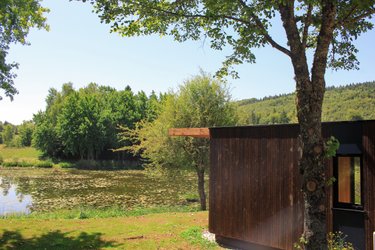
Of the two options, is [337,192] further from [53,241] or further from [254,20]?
[53,241]

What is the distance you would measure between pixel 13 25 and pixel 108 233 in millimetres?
7466

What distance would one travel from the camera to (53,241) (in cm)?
941

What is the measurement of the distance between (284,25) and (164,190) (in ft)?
69.0

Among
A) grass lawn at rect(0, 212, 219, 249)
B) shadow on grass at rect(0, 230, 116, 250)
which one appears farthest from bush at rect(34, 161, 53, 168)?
shadow on grass at rect(0, 230, 116, 250)

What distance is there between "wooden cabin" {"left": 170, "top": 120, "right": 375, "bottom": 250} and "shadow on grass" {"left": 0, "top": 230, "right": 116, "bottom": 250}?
3.29 meters

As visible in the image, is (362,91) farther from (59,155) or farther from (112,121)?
(59,155)

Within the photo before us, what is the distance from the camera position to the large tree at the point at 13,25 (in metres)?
10.8

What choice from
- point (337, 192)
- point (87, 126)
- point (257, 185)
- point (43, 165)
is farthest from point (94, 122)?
point (337, 192)

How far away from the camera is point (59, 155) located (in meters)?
52.4

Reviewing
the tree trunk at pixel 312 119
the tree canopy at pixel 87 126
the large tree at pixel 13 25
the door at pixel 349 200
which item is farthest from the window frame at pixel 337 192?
the tree canopy at pixel 87 126

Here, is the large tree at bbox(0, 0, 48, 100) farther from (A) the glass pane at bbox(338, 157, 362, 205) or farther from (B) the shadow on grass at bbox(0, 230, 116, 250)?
(A) the glass pane at bbox(338, 157, 362, 205)

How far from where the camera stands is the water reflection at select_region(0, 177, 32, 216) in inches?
699

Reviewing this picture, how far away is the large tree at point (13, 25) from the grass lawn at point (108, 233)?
4.50 metres

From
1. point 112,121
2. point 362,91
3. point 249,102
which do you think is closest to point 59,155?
point 112,121
